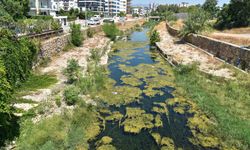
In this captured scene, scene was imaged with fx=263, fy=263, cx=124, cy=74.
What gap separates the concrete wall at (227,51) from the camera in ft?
67.2

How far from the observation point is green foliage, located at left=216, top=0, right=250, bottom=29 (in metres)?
42.4

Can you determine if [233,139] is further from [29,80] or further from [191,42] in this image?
[191,42]

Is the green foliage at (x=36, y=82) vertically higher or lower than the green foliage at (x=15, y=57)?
lower

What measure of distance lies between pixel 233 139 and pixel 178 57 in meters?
17.8

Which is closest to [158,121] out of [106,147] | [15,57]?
[106,147]

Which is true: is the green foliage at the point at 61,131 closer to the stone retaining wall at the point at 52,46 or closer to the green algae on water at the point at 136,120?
the green algae on water at the point at 136,120

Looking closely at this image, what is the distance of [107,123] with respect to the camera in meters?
13.6

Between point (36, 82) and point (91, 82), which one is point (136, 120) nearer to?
point (91, 82)

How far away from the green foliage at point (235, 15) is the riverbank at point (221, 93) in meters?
21.3

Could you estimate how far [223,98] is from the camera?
1602 centimetres

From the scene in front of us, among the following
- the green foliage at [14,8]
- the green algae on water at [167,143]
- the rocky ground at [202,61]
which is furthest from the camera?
the green foliage at [14,8]

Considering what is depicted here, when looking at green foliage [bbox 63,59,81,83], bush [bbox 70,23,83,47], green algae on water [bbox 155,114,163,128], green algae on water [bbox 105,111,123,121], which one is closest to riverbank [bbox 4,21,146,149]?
green foliage [bbox 63,59,81,83]

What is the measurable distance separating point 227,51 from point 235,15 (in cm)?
2378

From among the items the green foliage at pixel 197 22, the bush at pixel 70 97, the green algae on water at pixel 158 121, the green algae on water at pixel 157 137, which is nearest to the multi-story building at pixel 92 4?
the green foliage at pixel 197 22
